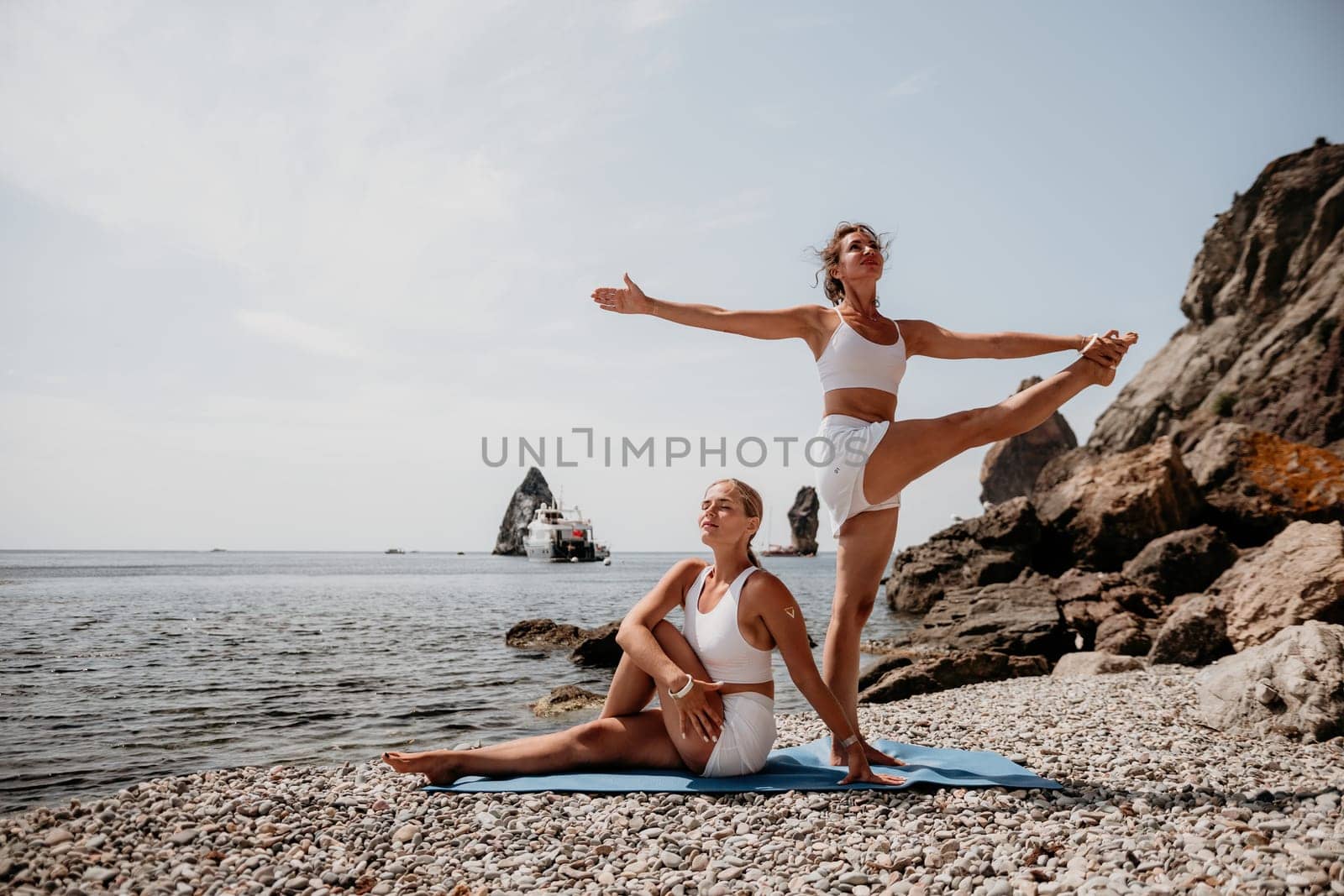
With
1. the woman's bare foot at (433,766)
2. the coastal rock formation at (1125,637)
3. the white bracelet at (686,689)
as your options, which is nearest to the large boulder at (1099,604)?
the coastal rock formation at (1125,637)

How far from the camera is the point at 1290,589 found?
29.9 feet

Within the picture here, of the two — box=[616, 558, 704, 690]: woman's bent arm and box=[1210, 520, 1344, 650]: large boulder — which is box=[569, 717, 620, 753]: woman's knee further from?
box=[1210, 520, 1344, 650]: large boulder

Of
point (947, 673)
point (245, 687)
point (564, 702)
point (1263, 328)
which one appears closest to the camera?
point (947, 673)

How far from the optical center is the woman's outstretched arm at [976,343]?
4762 mm

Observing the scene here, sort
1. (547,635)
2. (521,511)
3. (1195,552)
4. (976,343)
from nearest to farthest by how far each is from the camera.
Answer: (976,343), (1195,552), (547,635), (521,511)

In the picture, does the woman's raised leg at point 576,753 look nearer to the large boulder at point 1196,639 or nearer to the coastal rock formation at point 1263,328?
the large boulder at point 1196,639

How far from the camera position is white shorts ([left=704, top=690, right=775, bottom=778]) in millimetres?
4461

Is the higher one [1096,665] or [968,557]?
[968,557]

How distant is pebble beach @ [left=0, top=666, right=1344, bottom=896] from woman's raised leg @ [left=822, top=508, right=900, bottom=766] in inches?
25.6

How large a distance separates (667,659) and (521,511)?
371 ft

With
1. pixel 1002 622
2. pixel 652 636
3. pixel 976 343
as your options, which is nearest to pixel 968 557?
pixel 1002 622

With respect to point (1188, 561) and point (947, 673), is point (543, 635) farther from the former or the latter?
point (1188, 561)

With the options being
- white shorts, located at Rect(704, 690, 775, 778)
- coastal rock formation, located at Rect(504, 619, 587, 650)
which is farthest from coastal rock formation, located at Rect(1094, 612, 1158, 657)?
coastal rock formation, located at Rect(504, 619, 587, 650)

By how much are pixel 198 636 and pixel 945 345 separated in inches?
771
